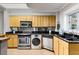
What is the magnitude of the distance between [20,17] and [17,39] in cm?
186

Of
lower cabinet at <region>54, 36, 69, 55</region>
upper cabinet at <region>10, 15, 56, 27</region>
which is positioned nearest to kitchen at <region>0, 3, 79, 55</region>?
upper cabinet at <region>10, 15, 56, 27</region>

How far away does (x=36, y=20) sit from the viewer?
1039 cm

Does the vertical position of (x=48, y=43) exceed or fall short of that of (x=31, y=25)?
it falls short

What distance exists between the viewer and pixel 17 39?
9102 millimetres

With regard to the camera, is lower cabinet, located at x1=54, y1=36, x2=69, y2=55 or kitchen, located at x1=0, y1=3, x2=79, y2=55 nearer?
lower cabinet, located at x1=54, y1=36, x2=69, y2=55

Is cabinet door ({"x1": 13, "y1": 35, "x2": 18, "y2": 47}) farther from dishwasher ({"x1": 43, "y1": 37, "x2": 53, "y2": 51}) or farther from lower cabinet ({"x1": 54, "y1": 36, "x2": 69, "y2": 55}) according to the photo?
lower cabinet ({"x1": 54, "y1": 36, "x2": 69, "y2": 55})

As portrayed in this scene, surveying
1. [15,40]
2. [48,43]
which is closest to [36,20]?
[15,40]

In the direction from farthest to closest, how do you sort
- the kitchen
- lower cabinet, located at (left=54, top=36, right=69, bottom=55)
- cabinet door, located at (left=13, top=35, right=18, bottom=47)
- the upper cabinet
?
the upper cabinet
cabinet door, located at (left=13, top=35, right=18, bottom=47)
the kitchen
lower cabinet, located at (left=54, top=36, right=69, bottom=55)

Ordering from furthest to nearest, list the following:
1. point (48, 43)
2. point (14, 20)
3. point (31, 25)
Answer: point (31, 25), point (14, 20), point (48, 43)

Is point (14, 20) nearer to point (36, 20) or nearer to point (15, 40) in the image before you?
point (36, 20)

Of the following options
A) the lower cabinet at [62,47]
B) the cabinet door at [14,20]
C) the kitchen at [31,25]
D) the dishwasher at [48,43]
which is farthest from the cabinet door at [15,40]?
the lower cabinet at [62,47]

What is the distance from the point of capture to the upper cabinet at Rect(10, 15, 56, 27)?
10344mm
